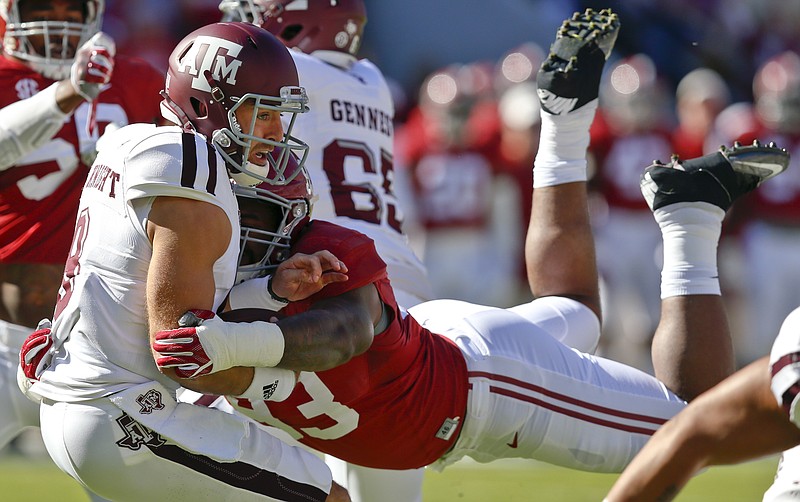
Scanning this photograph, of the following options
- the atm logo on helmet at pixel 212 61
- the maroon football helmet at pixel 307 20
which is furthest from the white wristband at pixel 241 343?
the maroon football helmet at pixel 307 20

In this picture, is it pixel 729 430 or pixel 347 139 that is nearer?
pixel 729 430

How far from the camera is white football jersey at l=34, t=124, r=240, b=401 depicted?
9.73ft

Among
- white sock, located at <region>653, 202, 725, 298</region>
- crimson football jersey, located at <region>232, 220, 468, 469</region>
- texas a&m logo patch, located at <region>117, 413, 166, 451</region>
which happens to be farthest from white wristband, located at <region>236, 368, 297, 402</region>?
white sock, located at <region>653, 202, 725, 298</region>

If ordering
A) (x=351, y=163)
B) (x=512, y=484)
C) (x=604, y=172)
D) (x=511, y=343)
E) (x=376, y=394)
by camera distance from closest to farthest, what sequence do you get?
(x=376, y=394), (x=511, y=343), (x=351, y=163), (x=512, y=484), (x=604, y=172)

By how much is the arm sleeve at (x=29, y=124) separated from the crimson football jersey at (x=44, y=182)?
0.18 meters

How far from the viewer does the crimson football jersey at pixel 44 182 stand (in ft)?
14.8

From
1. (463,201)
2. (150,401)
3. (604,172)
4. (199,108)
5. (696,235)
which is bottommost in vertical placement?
(463,201)

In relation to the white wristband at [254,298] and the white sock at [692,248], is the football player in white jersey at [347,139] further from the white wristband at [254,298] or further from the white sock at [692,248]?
the white wristband at [254,298]

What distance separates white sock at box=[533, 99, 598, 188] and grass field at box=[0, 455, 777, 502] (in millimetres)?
2092

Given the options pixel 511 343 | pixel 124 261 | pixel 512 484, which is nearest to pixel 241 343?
pixel 124 261

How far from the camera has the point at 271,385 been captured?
3127mm

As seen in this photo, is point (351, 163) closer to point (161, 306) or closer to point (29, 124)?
point (29, 124)

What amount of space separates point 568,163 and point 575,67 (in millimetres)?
339

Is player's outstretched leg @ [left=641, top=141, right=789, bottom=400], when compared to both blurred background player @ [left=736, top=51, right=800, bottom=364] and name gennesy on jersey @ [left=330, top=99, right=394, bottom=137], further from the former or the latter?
blurred background player @ [left=736, top=51, right=800, bottom=364]
